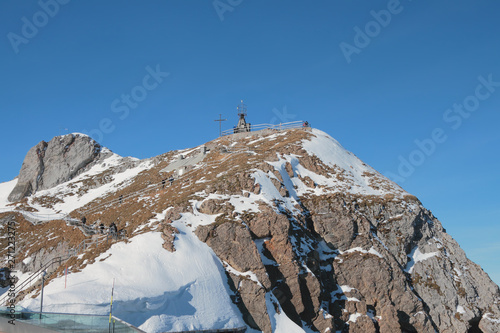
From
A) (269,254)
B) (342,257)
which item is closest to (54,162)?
(269,254)

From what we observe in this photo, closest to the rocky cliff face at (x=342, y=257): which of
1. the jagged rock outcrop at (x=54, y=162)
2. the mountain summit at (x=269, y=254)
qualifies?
the mountain summit at (x=269, y=254)

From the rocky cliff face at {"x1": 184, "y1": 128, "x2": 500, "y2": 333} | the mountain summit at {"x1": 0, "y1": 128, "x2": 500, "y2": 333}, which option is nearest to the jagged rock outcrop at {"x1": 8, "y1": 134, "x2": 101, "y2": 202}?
the mountain summit at {"x1": 0, "y1": 128, "x2": 500, "y2": 333}

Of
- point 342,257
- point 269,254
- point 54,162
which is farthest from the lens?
point 54,162

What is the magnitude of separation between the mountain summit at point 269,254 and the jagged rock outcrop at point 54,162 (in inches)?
981

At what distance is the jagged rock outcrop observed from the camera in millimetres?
94750

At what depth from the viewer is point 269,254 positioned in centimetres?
4338

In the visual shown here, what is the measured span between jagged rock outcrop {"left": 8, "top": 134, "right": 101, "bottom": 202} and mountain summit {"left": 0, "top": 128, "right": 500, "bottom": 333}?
24.9m

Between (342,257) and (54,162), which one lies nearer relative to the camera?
(342,257)

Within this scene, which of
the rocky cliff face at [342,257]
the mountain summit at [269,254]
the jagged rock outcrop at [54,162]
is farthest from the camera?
the jagged rock outcrop at [54,162]

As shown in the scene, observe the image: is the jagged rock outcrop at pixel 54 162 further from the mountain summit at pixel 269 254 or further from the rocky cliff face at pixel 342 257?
the rocky cliff face at pixel 342 257

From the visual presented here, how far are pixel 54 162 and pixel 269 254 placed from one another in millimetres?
70343

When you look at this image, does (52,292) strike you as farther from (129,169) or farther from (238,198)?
(129,169)

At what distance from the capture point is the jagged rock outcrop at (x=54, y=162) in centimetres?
9475

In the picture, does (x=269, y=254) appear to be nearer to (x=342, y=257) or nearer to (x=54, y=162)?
(x=342, y=257)
